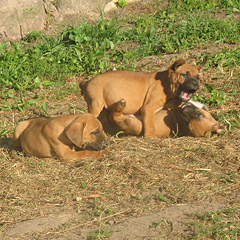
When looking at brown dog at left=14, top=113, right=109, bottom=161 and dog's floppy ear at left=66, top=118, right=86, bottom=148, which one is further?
brown dog at left=14, top=113, right=109, bottom=161

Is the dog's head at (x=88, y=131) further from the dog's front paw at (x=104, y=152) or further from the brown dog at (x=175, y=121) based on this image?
the brown dog at (x=175, y=121)

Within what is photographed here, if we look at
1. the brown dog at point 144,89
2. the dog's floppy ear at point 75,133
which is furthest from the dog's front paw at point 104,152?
the brown dog at point 144,89

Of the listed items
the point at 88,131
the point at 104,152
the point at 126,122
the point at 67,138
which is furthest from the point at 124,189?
the point at 126,122

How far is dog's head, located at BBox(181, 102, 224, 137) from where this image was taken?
287 inches

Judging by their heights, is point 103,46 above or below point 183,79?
below

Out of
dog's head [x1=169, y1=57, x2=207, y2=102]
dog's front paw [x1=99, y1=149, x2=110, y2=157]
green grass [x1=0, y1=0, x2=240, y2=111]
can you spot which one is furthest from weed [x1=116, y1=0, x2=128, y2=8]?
dog's front paw [x1=99, y1=149, x2=110, y2=157]

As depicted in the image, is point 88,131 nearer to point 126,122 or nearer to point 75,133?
point 75,133

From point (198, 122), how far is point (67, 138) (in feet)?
7.19

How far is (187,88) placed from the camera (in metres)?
7.24

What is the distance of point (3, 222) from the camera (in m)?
5.16

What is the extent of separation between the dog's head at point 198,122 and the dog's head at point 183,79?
194 millimetres

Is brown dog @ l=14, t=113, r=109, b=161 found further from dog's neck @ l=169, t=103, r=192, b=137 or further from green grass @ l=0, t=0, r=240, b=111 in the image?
green grass @ l=0, t=0, r=240, b=111

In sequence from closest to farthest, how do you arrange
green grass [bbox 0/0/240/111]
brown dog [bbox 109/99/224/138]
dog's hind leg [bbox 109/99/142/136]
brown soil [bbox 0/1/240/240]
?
brown soil [bbox 0/1/240/240] → brown dog [bbox 109/99/224/138] → dog's hind leg [bbox 109/99/142/136] → green grass [bbox 0/0/240/111]

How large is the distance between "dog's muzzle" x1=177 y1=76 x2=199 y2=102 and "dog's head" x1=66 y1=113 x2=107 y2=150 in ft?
5.28
